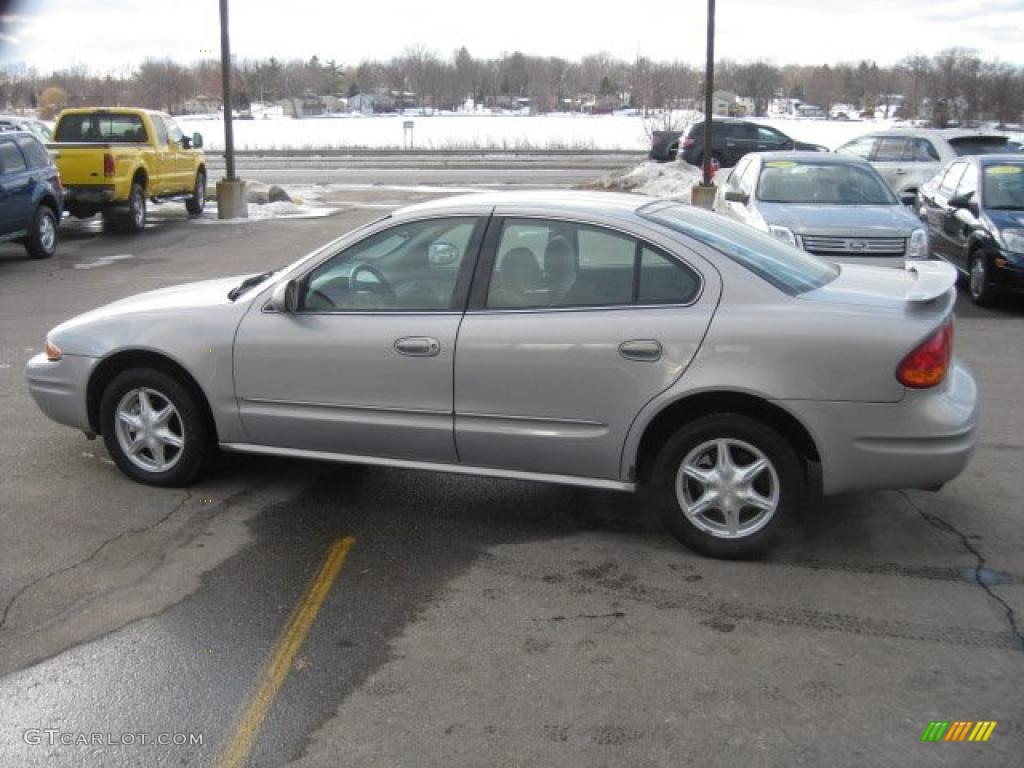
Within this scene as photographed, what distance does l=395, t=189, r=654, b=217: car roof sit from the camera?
5.33m

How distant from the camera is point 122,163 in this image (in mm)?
18766

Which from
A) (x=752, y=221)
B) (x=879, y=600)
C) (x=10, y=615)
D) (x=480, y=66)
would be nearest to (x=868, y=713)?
(x=879, y=600)

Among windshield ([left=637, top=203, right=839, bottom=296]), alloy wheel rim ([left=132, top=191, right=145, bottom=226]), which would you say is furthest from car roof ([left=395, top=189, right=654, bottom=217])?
alloy wheel rim ([left=132, top=191, right=145, bottom=226])

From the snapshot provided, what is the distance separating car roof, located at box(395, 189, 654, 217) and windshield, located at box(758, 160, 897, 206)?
7131mm

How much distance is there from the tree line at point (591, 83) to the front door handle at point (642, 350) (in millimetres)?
31553

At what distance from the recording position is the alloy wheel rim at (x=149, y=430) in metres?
5.89

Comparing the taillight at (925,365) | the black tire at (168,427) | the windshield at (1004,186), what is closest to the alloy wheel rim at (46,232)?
the black tire at (168,427)

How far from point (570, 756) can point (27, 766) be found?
1.66 m

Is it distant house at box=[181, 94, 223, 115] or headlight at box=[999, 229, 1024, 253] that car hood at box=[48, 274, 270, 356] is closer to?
headlight at box=[999, 229, 1024, 253]

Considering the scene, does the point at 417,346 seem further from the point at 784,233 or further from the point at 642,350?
the point at 784,233

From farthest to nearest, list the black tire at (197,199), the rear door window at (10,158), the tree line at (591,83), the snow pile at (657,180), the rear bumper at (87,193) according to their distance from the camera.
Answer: the tree line at (591,83) → the snow pile at (657,180) → the black tire at (197,199) → the rear bumper at (87,193) → the rear door window at (10,158)

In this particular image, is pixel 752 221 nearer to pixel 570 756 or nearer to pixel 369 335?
pixel 369 335

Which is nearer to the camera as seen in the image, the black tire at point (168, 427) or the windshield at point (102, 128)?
the black tire at point (168, 427)

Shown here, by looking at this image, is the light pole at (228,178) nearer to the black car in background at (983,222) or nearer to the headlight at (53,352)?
the black car in background at (983,222)
